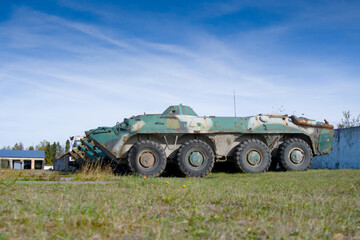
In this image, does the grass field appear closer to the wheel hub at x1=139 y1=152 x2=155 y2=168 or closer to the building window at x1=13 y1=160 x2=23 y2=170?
the wheel hub at x1=139 y1=152 x2=155 y2=168

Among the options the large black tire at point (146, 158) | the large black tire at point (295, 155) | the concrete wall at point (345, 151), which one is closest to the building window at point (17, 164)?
the concrete wall at point (345, 151)

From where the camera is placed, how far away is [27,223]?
2.93 meters

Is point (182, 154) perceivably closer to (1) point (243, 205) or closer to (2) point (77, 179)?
(2) point (77, 179)

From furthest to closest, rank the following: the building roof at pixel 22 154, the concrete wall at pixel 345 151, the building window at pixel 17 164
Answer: the building roof at pixel 22 154, the building window at pixel 17 164, the concrete wall at pixel 345 151

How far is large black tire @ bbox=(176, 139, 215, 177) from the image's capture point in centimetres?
1196

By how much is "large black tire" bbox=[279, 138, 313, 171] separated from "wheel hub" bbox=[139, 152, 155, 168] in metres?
4.79

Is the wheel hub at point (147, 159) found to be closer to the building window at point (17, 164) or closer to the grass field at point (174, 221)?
the grass field at point (174, 221)

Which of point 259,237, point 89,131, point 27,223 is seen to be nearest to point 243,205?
point 259,237

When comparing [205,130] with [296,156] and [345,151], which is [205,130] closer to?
[296,156]

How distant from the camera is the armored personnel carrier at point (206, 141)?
11.9m

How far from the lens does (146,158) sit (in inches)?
457

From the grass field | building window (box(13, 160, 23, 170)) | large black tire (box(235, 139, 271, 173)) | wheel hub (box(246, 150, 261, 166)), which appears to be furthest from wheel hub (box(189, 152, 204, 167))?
building window (box(13, 160, 23, 170))

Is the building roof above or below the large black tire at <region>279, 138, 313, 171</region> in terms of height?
below

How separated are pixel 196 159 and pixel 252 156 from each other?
2101 millimetres
